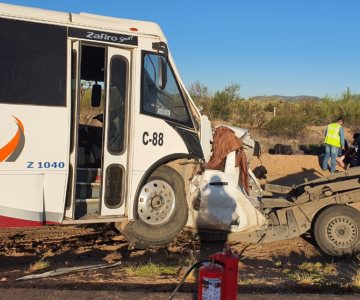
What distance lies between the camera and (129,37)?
7.52m

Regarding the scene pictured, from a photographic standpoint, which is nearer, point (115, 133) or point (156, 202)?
point (115, 133)

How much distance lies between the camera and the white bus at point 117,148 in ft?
21.8

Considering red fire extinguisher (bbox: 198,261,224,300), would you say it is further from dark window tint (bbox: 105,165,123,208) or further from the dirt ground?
dark window tint (bbox: 105,165,123,208)

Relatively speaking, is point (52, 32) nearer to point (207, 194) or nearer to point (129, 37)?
point (129, 37)

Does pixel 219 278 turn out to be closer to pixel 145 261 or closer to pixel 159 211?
pixel 145 261

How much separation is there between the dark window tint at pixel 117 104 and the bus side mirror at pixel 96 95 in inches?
57.7

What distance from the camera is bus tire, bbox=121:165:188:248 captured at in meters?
7.75

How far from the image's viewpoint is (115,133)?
24.6 ft

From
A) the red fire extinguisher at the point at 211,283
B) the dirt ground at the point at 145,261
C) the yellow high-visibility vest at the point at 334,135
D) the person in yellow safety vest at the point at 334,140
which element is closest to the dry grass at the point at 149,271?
the dirt ground at the point at 145,261

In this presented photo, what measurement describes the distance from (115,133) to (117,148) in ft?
0.71

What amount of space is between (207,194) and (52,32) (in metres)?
3.28

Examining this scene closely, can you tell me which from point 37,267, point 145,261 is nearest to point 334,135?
point 145,261

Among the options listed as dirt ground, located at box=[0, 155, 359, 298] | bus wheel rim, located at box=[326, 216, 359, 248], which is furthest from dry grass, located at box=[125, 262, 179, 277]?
bus wheel rim, located at box=[326, 216, 359, 248]

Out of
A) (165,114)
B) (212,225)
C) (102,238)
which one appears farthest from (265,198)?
(102,238)
